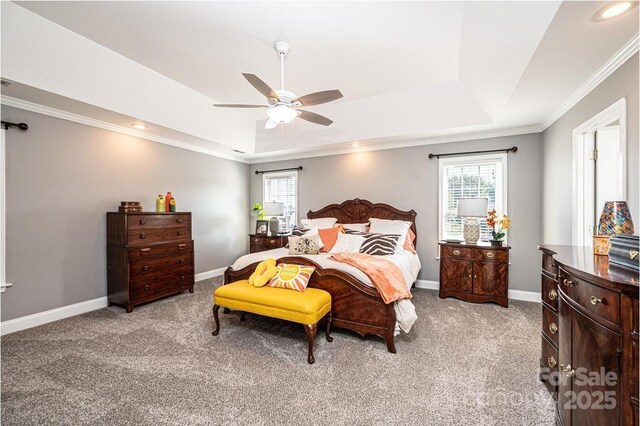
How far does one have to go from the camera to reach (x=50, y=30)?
8.50 ft

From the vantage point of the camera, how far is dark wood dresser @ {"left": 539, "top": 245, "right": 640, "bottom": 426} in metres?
1.06

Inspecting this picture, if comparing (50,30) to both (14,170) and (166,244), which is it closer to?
(14,170)

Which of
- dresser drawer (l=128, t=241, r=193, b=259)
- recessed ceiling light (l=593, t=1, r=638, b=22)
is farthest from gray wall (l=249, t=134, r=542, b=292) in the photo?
recessed ceiling light (l=593, t=1, r=638, b=22)

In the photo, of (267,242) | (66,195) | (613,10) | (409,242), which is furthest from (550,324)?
(66,195)

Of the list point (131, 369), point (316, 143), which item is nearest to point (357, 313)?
point (131, 369)

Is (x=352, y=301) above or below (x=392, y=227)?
below

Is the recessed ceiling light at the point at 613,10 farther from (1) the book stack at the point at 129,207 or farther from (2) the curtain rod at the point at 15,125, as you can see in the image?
(2) the curtain rod at the point at 15,125

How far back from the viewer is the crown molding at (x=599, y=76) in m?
1.98

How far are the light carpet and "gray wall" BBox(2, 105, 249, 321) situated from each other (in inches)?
19.4

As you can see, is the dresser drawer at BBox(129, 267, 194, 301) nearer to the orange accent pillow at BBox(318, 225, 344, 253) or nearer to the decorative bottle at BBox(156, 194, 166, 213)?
the decorative bottle at BBox(156, 194, 166, 213)

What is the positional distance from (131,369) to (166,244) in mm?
2103

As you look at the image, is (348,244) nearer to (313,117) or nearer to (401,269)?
(401,269)

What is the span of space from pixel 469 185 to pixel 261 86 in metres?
3.64

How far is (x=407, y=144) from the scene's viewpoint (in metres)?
4.81
